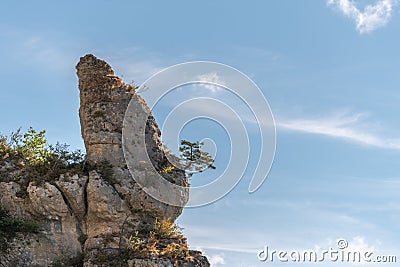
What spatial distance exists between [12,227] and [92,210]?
3.22 meters

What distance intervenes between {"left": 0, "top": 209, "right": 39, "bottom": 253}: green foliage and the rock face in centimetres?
24

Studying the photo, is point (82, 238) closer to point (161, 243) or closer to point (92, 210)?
point (92, 210)

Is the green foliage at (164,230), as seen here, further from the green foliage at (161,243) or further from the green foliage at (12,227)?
the green foliage at (12,227)

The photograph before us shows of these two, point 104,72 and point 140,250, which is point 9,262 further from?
point 104,72

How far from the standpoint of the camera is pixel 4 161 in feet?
83.5

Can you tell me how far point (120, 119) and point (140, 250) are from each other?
6201 mm

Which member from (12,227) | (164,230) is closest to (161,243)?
(164,230)

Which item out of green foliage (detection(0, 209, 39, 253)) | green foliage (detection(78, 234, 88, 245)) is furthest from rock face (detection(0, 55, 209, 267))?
green foliage (detection(0, 209, 39, 253))

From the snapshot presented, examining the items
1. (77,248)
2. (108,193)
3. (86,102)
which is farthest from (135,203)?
(86,102)

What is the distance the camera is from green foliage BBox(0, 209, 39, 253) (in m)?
23.3

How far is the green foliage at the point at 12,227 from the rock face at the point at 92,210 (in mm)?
236

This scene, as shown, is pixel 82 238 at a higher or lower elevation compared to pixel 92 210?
lower

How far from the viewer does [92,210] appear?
2430 centimetres

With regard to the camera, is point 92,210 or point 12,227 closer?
point 12,227
